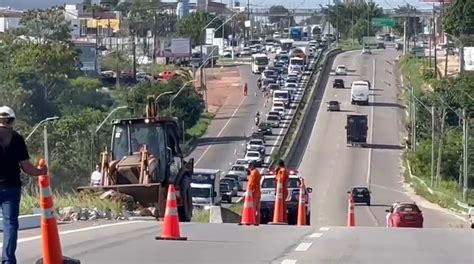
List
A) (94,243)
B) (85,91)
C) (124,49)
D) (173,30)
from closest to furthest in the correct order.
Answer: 1. (94,243)
2. (85,91)
3. (124,49)
4. (173,30)

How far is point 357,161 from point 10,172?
76.7m

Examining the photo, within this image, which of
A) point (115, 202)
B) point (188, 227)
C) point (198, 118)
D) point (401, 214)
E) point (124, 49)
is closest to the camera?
point (188, 227)

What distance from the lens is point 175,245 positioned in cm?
1862

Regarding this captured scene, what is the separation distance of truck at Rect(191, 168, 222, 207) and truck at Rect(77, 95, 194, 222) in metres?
28.6

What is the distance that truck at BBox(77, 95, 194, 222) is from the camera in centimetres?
2933

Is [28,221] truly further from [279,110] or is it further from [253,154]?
[279,110]

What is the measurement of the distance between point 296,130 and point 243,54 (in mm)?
90201

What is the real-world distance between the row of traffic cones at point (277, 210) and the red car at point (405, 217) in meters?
10.8

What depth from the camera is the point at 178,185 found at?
2981 centimetres

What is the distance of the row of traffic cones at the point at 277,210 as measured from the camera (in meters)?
25.5

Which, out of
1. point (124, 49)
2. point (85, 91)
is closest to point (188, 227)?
point (85, 91)

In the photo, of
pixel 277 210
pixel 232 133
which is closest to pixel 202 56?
pixel 232 133

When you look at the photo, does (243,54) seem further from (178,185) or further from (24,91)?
(178,185)

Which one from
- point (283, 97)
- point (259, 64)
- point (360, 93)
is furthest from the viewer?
point (259, 64)
